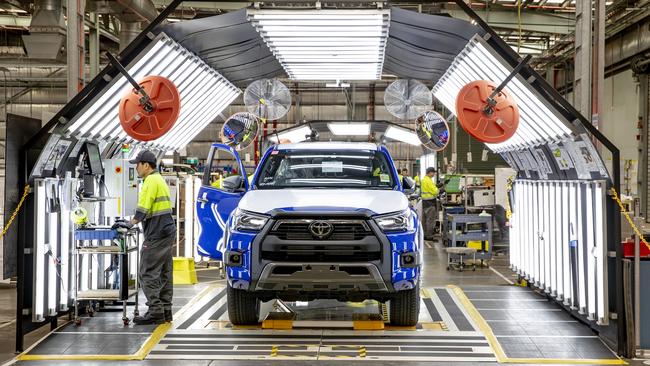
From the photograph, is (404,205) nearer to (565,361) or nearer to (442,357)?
(442,357)

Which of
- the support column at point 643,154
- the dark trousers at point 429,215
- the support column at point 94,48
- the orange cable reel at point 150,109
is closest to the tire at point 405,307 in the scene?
the orange cable reel at point 150,109

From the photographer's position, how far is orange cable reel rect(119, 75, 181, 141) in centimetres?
796

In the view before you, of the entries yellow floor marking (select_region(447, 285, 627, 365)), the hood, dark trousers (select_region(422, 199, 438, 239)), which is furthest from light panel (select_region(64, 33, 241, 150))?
dark trousers (select_region(422, 199, 438, 239))

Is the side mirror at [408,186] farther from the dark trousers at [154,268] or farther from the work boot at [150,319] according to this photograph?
the work boot at [150,319]

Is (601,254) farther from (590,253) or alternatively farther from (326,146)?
(326,146)

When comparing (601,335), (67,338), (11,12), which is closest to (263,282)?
(67,338)

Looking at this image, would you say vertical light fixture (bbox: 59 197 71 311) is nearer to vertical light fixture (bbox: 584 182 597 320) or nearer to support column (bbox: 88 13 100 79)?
vertical light fixture (bbox: 584 182 597 320)

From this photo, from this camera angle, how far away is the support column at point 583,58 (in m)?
9.02

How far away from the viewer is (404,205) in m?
7.40

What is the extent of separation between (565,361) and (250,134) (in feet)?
21.4

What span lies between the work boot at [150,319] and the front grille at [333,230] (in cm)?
194

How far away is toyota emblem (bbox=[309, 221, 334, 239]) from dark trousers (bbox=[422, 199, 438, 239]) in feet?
44.4

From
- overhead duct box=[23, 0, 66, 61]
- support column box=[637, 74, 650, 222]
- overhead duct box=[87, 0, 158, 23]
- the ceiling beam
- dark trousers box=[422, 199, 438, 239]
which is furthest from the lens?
support column box=[637, 74, 650, 222]

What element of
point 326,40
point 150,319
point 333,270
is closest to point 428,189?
point 326,40
